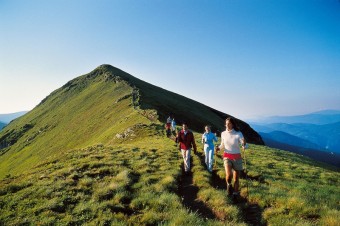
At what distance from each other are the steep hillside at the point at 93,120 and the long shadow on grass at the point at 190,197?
19329mm

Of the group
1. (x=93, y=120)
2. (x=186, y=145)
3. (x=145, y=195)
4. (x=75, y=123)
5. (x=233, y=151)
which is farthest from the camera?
(x=75, y=123)

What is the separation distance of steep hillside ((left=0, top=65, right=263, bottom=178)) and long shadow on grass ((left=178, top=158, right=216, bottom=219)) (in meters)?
19.3

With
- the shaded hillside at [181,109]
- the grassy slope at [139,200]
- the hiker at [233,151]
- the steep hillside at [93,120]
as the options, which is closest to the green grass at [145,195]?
the grassy slope at [139,200]

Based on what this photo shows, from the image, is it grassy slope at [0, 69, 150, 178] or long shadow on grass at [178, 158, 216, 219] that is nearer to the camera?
long shadow on grass at [178, 158, 216, 219]

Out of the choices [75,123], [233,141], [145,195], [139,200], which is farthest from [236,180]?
[75,123]

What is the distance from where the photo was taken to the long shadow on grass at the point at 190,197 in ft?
32.3

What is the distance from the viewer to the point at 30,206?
10.1 metres

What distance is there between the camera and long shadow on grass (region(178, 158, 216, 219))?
9859 mm

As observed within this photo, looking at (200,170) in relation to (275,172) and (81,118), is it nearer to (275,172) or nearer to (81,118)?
(275,172)

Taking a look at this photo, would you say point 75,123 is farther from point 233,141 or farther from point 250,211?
point 250,211

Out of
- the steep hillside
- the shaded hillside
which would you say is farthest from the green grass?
the shaded hillside

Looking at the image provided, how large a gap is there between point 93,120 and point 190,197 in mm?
57896

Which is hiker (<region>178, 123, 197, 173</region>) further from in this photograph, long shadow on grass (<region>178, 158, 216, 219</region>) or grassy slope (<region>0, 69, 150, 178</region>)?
grassy slope (<region>0, 69, 150, 178</region>)

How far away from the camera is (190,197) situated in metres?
11.9
